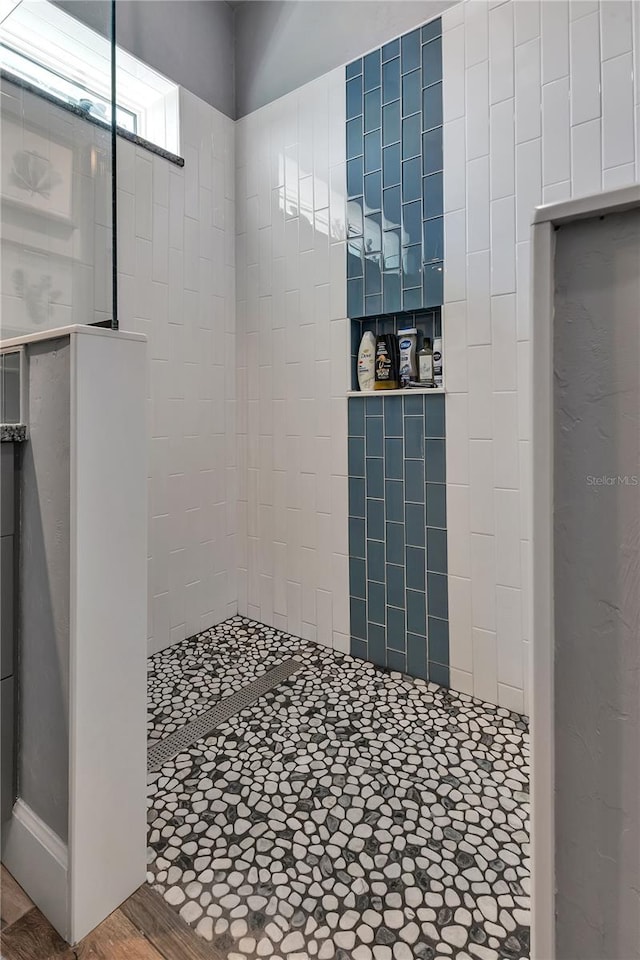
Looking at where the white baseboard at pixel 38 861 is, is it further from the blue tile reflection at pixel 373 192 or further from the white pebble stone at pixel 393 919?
the blue tile reflection at pixel 373 192

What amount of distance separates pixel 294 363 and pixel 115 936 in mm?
1865

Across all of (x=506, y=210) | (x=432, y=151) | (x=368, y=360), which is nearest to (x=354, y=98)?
(x=432, y=151)

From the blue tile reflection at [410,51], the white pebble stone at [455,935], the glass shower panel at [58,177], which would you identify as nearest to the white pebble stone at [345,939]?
the white pebble stone at [455,935]

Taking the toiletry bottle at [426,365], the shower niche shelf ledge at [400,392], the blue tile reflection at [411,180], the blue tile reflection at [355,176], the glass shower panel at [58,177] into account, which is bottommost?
the shower niche shelf ledge at [400,392]

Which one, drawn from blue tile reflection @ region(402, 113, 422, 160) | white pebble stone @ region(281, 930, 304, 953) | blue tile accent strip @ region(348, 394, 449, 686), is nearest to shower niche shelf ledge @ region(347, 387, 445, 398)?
blue tile accent strip @ region(348, 394, 449, 686)

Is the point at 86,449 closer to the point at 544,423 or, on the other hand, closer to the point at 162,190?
the point at 544,423

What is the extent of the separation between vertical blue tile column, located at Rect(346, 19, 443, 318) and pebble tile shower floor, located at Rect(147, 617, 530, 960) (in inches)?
56.5

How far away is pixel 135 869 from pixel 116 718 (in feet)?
1.09

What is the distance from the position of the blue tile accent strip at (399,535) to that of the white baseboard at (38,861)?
1.25 meters

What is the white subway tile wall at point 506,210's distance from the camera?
1.45 meters

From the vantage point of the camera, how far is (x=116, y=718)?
3.21 ft

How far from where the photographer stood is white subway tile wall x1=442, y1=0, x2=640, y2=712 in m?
1.45

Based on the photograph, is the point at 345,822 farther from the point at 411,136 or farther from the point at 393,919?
the point at 411,136

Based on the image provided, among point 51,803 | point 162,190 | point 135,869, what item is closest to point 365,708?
point 135,869
